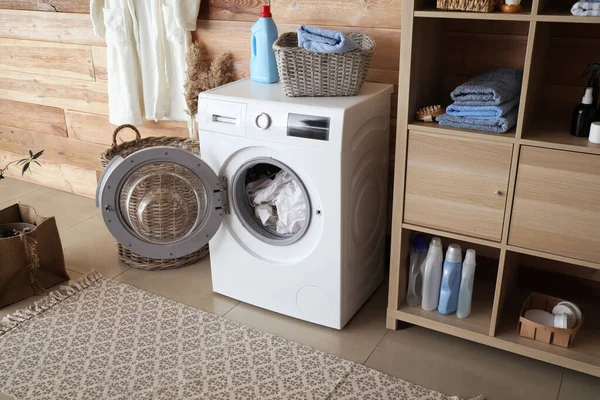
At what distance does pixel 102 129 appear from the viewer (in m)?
3.21

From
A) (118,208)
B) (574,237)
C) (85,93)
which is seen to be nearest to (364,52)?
(574,237)

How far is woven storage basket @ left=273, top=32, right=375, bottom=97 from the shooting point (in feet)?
6.23

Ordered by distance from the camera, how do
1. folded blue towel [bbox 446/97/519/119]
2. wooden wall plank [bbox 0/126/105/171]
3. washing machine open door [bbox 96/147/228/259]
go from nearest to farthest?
folded blue towel [bbox 446/97/519/119], washing machine open door [bbox 96/147/228/259], wooden wall plank [bbox 0/126/105/171]

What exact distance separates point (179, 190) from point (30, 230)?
67cm

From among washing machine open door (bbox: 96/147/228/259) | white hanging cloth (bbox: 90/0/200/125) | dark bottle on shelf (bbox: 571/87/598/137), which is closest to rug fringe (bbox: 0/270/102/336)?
washing machine open door (bbox: 96/147/228/259)

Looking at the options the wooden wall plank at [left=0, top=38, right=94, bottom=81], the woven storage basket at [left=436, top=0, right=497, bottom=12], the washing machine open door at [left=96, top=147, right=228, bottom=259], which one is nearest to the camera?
the woven storage basket at [left=436, top=0, right=497, bottom=12]

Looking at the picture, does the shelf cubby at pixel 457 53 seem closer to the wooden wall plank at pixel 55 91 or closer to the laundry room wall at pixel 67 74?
the laundry room wall at pixel 67 74

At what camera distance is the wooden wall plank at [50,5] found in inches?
116

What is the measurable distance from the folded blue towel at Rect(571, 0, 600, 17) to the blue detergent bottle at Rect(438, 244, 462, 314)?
837 mm

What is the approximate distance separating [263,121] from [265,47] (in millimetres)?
397

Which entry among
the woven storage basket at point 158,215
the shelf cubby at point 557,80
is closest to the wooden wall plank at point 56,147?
the woven storage basket at point 158,215

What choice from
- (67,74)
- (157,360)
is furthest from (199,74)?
(157,360)

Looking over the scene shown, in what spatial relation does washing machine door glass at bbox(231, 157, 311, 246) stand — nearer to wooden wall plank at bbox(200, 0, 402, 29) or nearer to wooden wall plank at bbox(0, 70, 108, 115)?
wooden wall plank at bbox(200, 0, 402, 29)

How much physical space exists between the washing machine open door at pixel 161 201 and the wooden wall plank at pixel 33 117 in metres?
1.33
